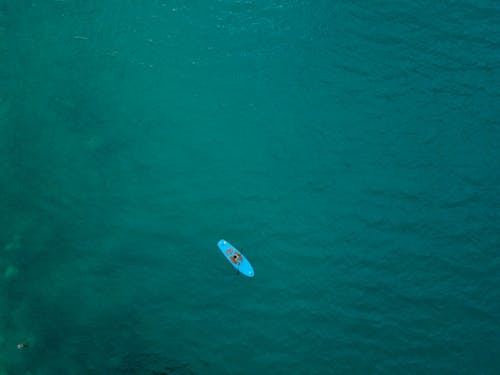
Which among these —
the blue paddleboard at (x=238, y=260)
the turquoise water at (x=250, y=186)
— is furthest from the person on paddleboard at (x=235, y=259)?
the turquoise water at (x=250, y=186)

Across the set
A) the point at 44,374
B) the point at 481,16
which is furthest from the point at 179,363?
the point at 481,16

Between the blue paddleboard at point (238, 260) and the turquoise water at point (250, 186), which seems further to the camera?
the blue paddleboard at point (238, 260)

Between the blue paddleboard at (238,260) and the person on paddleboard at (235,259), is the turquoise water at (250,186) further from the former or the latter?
the person on paddleboard at (235,259)

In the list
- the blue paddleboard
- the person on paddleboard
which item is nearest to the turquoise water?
the blue paddleboard

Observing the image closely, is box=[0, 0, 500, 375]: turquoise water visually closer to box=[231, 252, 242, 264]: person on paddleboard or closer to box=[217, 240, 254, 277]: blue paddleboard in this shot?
box=[217, 240, 254, 277]: blue paddleboard

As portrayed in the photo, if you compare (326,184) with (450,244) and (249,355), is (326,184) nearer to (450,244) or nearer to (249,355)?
(450,244)

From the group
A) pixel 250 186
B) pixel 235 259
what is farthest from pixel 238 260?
pixel 250 186
